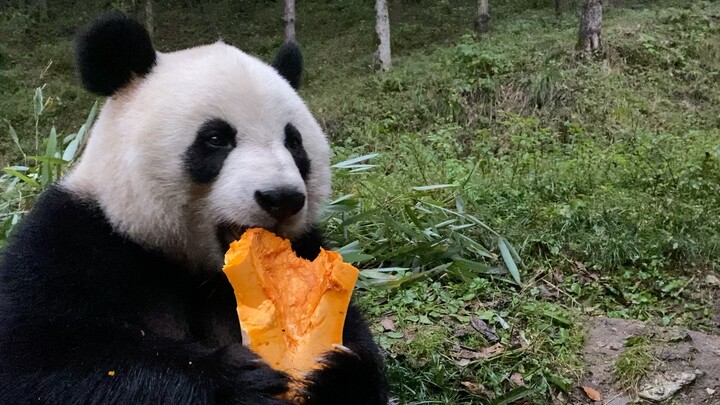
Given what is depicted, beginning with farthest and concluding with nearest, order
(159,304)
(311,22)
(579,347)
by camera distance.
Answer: (311,22), (579,347), (159,304)

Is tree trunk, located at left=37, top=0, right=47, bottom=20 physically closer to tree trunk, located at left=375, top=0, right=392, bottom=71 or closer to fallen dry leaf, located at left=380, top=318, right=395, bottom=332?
tree trunk, located at left=375, top=0, right=392, bottom=71

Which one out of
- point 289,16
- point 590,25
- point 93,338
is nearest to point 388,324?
point 93,338

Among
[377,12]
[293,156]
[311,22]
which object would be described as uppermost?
[293,156]

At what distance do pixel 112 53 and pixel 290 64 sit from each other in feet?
2.62

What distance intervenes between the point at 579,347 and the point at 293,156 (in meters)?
2.24

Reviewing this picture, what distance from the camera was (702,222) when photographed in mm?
5113

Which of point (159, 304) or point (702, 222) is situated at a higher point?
point (159, 304)

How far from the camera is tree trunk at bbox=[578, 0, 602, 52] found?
1170cm

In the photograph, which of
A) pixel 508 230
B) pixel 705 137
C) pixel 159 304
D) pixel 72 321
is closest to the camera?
pixel 72 321

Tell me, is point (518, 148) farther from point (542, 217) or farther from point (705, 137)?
point (542, 217)

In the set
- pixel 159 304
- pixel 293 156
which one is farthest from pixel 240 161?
pixel 159 304

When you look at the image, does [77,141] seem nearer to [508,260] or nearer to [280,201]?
[508,260]

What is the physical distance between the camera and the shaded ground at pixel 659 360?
3.47m

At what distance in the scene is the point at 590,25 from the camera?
460 inches
